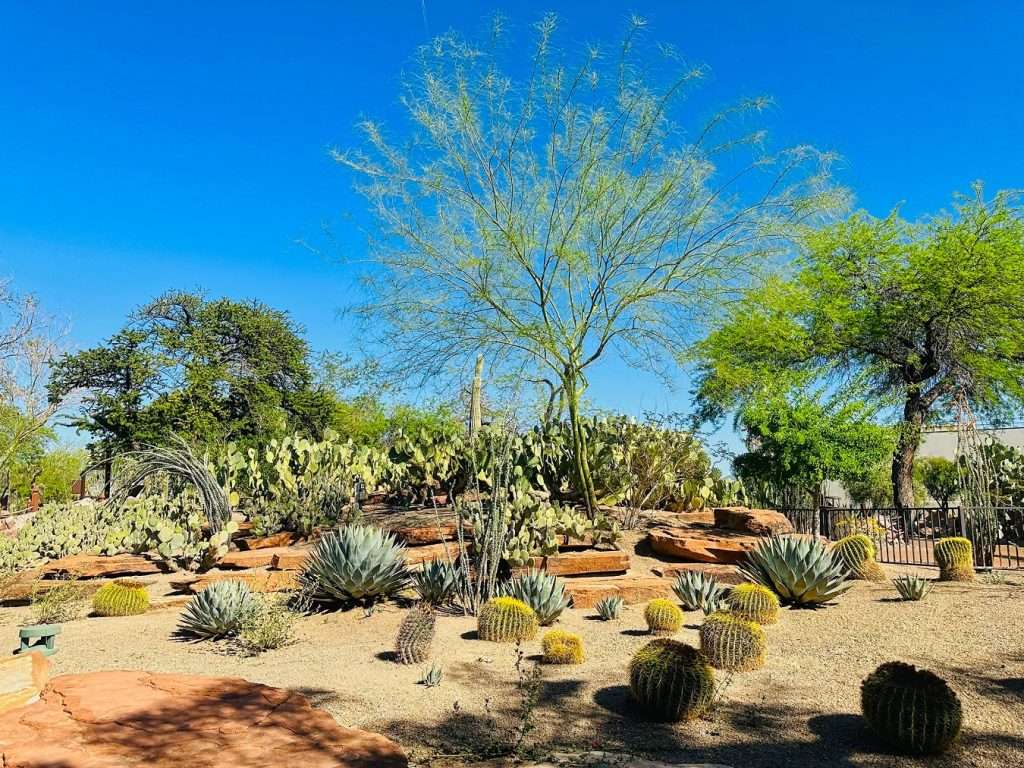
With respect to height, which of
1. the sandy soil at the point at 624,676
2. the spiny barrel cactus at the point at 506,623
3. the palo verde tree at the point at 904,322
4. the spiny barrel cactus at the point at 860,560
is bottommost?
the sandy soil at the point at 624,676

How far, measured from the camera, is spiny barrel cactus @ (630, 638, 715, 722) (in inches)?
219

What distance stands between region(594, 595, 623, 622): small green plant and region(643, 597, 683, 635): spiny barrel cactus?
0.76 m

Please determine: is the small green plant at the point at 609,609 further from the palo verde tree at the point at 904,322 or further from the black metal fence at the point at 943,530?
the palo verde tree at the point at 904,322

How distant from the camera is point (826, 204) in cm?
1391

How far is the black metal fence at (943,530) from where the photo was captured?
13.9m

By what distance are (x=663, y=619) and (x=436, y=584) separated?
2955 millimetres

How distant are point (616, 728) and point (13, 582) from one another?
33.4 feet

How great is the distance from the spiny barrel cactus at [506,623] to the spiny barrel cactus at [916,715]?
12.3ft

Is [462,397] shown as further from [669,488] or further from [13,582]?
[13,582]

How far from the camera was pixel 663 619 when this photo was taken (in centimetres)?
839

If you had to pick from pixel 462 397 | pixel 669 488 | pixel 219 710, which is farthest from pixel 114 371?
pixel 219 710

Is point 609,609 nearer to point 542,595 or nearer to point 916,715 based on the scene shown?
point 542,595

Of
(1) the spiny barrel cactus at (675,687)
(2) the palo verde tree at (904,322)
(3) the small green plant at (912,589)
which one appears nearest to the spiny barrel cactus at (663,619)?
(1) the spiny barrel cactus at (675,687)

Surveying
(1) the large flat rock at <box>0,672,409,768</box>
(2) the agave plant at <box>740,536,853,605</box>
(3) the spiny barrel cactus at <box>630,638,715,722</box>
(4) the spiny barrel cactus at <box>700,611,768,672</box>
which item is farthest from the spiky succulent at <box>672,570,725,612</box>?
(1) the large flat rock at <box>0,672,409,768</box>
